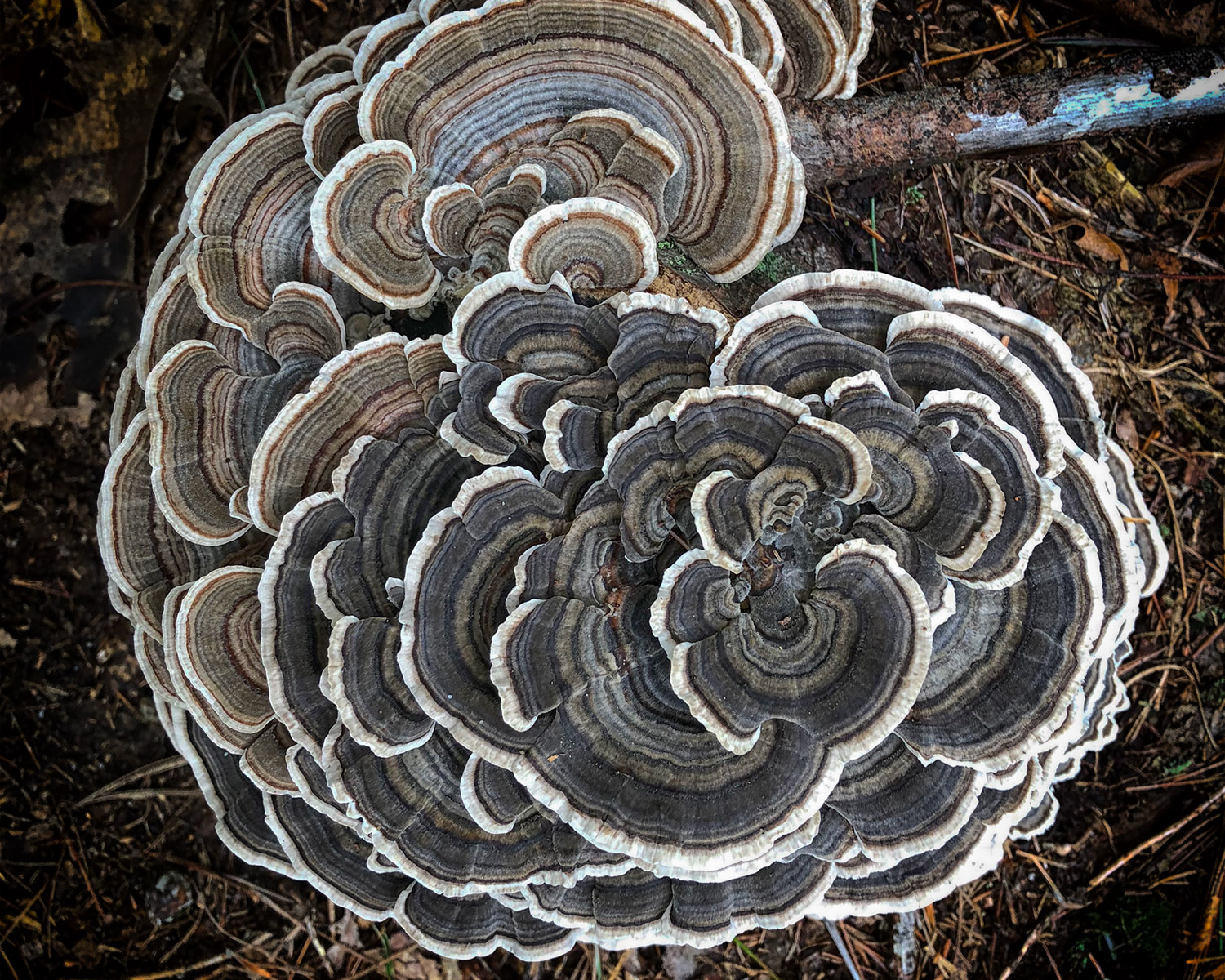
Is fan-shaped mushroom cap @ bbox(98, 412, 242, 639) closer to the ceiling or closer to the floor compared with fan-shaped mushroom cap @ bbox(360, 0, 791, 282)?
Answer: closer to the floor

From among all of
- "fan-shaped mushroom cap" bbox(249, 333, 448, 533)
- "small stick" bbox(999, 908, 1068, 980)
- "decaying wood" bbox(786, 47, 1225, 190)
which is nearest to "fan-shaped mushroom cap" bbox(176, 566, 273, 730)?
"fan-shaped mushroom cap" bbox(249, 333, 448, 533)

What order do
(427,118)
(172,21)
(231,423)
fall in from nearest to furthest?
1. (427,118)
2. (231,423)
3. (172,21)

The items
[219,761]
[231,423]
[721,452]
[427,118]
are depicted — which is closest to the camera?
[721,452]

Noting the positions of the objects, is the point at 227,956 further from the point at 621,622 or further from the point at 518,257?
the point at 518,257

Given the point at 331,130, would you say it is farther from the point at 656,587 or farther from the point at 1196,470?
the point at 1196,470

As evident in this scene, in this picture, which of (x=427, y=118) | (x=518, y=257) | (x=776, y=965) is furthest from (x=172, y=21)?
(x=776, y=965)

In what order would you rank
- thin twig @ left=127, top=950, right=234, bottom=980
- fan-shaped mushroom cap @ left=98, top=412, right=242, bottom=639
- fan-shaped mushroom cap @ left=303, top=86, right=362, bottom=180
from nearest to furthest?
fan-shaped mushroom cap @ left=303, top=86, right=362, bottom=180, fan-shaped mushroom cap @ left=98, top=412, right=242, bottom=639, thin twig @ left=127, top=950, right=234, bottom=980

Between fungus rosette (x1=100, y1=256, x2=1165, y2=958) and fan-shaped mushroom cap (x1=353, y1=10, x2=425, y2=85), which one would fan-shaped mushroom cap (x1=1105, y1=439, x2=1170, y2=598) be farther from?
fan-shaped mushroom cap (x1=353, y1=10, x2=425, y2=85)

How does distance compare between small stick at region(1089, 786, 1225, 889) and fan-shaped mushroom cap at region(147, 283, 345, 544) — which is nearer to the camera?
fan-shaped mushroom cap at region(147, 283, 345, 544)
